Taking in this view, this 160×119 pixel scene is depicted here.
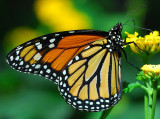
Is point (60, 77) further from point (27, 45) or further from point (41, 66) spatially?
point (27, 45)

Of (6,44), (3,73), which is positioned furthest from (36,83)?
(6,44)

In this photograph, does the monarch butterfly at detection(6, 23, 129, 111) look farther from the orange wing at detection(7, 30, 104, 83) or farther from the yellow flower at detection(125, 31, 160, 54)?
the yellow flower at detection(125, 31, 160, 54)

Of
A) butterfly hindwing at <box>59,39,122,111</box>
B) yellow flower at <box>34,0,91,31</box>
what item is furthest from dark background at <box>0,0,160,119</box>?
butterfly hindwing at <box>59,39,122,111</box>

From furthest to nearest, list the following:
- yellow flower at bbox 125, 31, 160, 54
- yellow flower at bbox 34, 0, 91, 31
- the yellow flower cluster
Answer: yellow flower at bbox 34, 0, 91, 31, yellow flower at bbox 125, 31, 160, 54, the yellow flower cluster

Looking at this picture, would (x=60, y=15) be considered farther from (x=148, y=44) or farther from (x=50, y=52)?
(x=148, y=44)

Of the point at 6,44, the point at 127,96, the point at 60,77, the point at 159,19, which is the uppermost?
the point at 159,19

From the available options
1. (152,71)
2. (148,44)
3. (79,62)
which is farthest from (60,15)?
(152,71)
